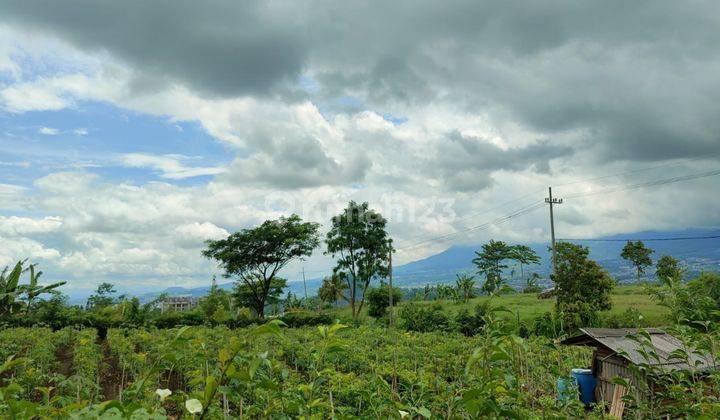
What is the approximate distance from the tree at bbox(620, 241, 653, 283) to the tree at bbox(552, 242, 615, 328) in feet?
132

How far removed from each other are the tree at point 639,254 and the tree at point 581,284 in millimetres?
40286

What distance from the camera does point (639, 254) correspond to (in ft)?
198

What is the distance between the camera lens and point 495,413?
1293 mm

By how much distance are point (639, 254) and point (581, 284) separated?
42.0 m

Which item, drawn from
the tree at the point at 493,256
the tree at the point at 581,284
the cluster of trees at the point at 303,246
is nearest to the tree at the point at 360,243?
the cluster of trees at the point at 303,246

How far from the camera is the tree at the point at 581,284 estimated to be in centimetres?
2414

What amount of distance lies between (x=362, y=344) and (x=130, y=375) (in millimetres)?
7892

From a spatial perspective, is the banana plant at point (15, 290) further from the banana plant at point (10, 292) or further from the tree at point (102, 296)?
the tree at point (102, 296)

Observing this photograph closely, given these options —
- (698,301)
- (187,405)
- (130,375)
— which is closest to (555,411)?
(698,301)

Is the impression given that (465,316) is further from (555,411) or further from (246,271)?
(555,411)

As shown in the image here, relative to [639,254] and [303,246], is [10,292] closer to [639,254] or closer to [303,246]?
[303,246]

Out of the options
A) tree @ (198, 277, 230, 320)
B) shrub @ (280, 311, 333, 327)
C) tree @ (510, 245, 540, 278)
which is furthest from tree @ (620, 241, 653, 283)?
tree @ (198, 277, 230, 320)

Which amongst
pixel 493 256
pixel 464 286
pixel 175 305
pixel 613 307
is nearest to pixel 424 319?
pixel 613 307

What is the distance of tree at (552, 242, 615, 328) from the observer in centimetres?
2414
